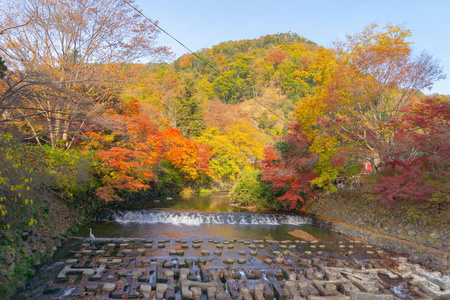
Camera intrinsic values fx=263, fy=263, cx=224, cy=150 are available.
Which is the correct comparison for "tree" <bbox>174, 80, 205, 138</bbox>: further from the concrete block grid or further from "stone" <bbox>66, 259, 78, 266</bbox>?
"stone" <bbox>66, 259, 78, 266</bbox>

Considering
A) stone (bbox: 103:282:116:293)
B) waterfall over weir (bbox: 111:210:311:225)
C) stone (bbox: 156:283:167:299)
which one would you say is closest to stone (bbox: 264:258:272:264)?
stone (bbox: 156:283:167:299)

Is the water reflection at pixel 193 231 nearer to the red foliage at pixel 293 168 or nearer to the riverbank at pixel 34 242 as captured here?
the riverbank at pixel 34 242

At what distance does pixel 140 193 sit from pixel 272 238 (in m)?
9.22

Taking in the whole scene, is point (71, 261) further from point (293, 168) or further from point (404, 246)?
point (293, 168)

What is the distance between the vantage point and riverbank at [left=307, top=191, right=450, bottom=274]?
8.40 metres

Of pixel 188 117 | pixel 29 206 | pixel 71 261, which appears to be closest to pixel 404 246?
pixel 71 261

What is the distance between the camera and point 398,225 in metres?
9.91

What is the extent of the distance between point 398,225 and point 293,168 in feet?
17.9

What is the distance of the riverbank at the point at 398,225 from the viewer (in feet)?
27.6

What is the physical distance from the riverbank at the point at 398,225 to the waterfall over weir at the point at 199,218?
6.69 feet

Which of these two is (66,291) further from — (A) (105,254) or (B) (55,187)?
(B) (55,187)

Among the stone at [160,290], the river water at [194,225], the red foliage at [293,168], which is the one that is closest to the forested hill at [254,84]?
the red foliage at [293,168]

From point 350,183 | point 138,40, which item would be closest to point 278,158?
point 350,183

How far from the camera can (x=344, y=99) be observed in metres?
11.6
